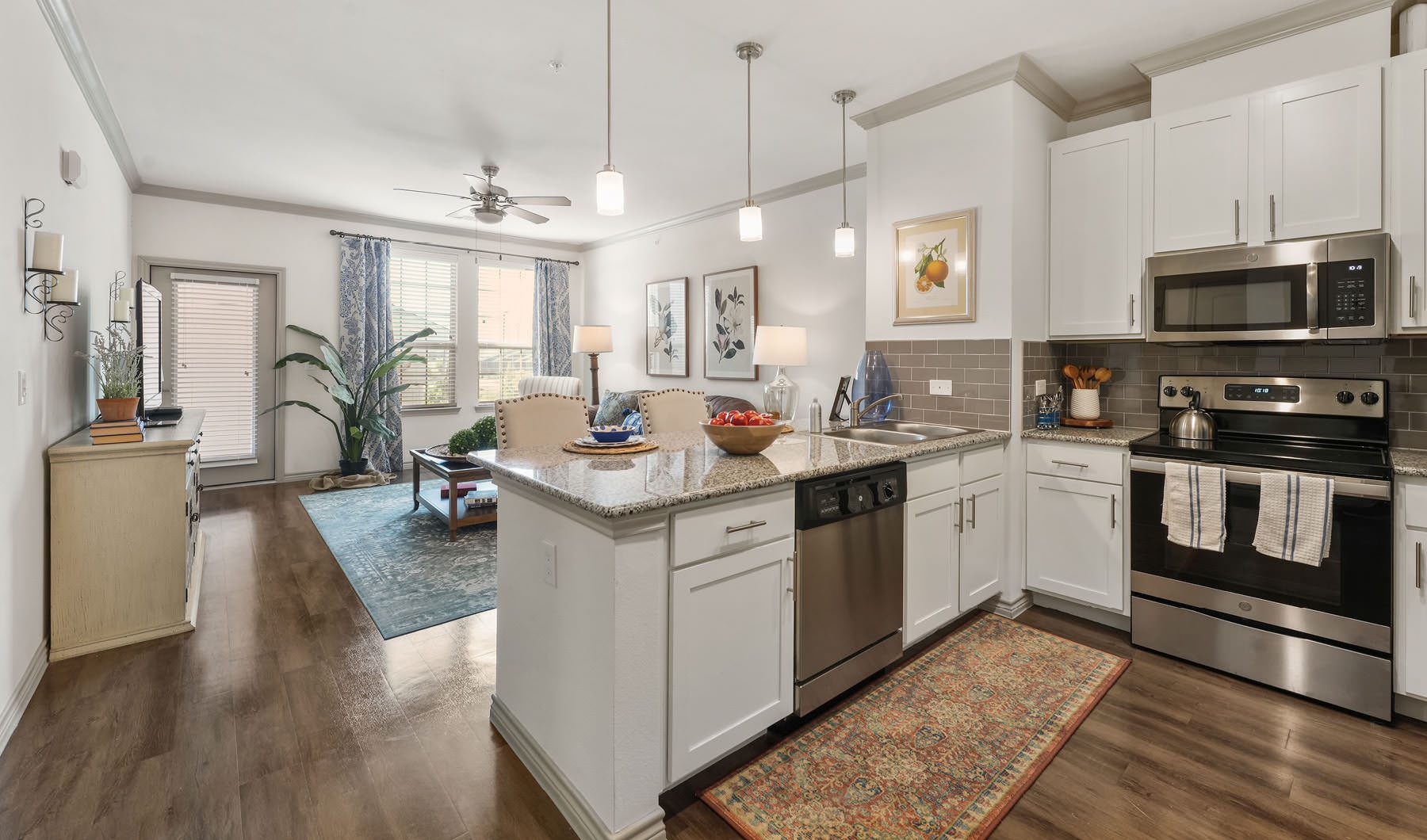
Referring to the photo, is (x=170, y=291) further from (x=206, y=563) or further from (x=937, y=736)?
(x=937, y=736)

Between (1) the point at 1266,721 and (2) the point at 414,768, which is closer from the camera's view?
(2) the point at 414,768

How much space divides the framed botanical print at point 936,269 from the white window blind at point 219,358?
592 centimetres

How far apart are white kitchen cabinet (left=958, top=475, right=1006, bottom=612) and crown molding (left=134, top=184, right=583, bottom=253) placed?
6131mm

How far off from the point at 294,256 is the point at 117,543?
4244 millimetres

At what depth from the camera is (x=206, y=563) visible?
149 inches

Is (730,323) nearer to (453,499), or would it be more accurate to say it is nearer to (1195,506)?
(453,499)

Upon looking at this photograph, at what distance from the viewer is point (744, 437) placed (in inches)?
86.7

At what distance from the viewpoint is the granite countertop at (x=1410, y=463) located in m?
2.08

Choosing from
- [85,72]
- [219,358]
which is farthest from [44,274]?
[219,358]

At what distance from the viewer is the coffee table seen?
420 centimetres

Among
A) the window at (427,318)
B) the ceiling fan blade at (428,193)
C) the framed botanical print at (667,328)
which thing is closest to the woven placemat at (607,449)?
the ceiling fan blade at (428,193)

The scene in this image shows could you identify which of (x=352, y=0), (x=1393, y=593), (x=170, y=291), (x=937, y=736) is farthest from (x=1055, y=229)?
(x=170, y=291)

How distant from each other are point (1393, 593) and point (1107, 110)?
2553 millimetres

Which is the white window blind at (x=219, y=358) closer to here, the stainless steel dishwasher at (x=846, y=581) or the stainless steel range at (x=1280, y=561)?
the stainless steel dishwasher at (x=846, y=581)
